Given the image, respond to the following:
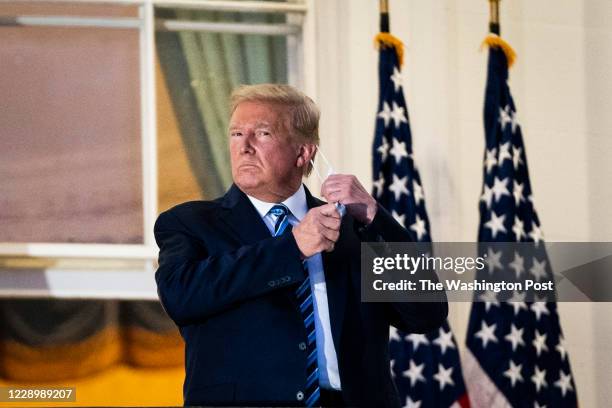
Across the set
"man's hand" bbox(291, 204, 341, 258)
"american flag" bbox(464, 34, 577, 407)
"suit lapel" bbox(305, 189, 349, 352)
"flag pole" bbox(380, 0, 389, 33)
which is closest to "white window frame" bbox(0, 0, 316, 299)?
"flag pole" bbox(380, 0, 389, 33)

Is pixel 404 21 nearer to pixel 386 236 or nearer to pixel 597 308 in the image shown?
pixel 597 308

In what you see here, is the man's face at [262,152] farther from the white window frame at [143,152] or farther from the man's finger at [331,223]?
the white window frame at [143,152]

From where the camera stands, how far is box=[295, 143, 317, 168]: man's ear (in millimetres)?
2768

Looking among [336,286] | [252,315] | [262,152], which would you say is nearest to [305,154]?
[262,152]

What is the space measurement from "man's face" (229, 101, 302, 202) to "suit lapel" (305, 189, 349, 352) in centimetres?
19

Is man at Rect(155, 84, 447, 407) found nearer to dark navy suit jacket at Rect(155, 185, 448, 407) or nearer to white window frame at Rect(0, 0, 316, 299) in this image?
dark navy suit jacket at Rect(155, 185, 448, 407)

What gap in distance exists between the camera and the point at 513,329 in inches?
173

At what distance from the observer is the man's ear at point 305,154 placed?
2768 millimetres

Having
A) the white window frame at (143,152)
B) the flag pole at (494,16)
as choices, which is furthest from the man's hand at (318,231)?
the flag pole at (494,16)

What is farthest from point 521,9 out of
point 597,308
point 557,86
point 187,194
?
point 187,194

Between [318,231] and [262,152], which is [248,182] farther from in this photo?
[318,231]

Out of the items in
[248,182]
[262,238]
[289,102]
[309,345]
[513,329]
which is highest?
[289,102]

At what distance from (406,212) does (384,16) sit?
792mm

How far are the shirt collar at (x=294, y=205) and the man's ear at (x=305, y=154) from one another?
0.22 feet
